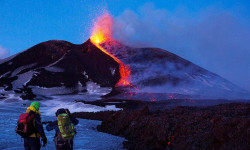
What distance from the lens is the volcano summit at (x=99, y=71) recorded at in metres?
103

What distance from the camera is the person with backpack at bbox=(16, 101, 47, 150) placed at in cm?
702

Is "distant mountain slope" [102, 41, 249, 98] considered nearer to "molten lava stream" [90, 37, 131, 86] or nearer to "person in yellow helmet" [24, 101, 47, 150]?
"molten lava stream" [90, 37, 131, 86]

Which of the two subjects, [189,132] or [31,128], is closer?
[31,128]

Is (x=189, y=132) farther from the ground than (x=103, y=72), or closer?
closer

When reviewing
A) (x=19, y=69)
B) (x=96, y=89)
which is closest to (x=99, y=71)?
(x=96, y=89)

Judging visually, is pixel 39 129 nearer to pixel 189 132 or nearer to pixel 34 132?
pixel 34 132

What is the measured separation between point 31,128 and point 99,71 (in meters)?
116

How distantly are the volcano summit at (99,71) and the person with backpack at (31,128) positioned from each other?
85921 mm

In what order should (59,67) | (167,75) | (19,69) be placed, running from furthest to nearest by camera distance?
(19,69)
(59,67)
(167,75)

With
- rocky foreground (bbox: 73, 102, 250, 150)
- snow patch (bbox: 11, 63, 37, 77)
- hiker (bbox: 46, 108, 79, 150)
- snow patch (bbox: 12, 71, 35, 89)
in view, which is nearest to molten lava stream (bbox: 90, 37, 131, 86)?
snow patch (bbox: 12, 71, 35, 89)

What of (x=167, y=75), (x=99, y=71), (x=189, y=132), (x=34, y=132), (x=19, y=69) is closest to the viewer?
(x=34, y=132)

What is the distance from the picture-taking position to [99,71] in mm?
123062

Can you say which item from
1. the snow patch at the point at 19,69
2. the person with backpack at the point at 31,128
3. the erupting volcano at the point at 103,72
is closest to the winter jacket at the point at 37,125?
the person with backpack at the point at 31,128

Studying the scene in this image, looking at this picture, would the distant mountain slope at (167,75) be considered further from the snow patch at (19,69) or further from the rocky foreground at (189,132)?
the rocky foreground at (189,132)
